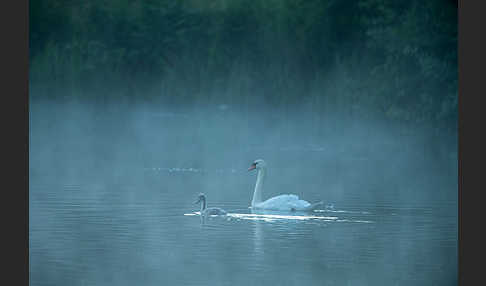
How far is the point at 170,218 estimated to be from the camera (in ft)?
50.5

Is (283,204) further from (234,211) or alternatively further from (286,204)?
(234,211)

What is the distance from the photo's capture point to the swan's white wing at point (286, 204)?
16.1 meters

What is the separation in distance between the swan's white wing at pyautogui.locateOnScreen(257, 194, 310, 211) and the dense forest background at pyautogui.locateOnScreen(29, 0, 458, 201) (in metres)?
7.39

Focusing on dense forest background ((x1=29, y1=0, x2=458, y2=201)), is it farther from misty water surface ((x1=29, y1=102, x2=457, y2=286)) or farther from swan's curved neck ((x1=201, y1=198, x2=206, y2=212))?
swan's curved neck ((x1=201, y1=198, x2=206, y2=212))

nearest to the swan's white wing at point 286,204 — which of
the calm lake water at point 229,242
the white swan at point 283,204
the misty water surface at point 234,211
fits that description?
the white swan at point 283,204

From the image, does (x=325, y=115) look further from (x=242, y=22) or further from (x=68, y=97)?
(x=68, y=97)

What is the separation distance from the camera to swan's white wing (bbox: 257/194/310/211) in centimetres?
1612

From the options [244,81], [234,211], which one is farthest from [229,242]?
[244,81]

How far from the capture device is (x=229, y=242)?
1354 centimetres

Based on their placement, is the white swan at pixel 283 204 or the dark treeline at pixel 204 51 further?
the dark treeline at pixel 204 51

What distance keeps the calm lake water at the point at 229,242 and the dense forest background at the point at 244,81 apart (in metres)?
7.10

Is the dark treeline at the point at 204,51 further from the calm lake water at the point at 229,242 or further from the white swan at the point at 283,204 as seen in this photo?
the calm lake water at the point at 229,242

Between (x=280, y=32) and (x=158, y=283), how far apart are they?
30.6 metres

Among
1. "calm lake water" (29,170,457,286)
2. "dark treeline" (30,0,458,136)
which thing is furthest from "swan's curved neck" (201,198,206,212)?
"dark treeline" (30,0,458,136)
